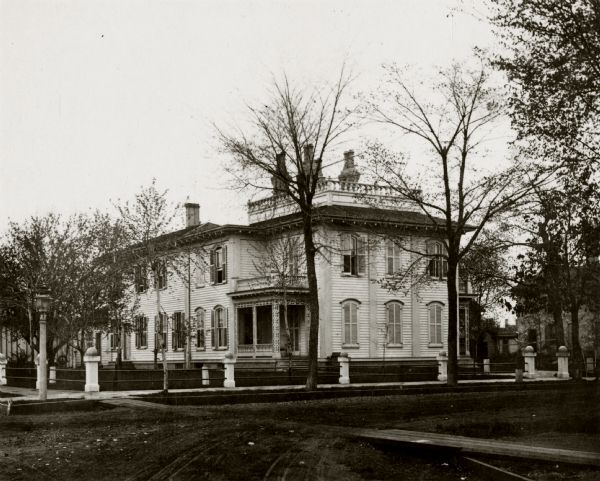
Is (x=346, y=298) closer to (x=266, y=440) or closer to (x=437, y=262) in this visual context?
(x=437, y=262)

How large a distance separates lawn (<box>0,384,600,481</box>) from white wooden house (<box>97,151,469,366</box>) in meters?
17.1

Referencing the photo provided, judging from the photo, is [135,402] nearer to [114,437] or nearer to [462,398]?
[114,437]

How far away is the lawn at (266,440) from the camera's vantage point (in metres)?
9.55

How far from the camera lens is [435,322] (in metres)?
42.3

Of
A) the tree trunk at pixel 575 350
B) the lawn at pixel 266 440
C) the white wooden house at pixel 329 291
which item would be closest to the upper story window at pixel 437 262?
the white wooden house at pixel 329 291

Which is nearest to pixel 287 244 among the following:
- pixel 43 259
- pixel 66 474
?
pixel 43 259

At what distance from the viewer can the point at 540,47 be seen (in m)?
16.5

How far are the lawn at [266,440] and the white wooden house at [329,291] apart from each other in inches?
674

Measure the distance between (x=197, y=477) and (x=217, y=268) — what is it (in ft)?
110

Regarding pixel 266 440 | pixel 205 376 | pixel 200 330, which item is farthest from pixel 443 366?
pixel 266 440

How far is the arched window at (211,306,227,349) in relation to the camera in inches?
1639

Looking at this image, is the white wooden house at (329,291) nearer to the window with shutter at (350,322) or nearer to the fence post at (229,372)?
the window with shutter at (350,322)

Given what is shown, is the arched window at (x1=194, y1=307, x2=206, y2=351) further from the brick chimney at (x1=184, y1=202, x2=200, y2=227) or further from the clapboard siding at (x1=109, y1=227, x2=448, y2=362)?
the brick chimney at (x1=184, y1=202, x2=200, y2=227)

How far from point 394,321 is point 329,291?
414 cm
